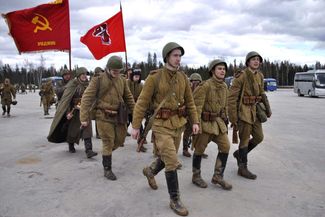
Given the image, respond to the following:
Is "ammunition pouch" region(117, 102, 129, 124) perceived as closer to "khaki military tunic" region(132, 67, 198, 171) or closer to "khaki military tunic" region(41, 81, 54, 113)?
"khaki military tunic" region(132, 67, 198, 171)

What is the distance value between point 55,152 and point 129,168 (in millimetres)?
2353

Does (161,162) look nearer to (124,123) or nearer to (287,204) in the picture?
(124,123)

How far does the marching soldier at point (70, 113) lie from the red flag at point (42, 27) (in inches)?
58.2

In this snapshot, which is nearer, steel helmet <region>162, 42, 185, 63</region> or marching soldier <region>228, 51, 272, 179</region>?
steel helmet <region>162, 42, 185, 63</region>

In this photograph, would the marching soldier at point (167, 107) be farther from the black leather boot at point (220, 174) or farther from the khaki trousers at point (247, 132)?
the khaki trousers at point (247, 132)

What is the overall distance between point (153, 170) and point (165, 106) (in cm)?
103

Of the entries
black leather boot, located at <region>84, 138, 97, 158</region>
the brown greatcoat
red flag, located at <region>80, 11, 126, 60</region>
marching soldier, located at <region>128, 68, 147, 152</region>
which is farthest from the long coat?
red flag, located at <region>80, 11, 126, 60</region>

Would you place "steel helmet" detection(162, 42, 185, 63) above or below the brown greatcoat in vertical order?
above

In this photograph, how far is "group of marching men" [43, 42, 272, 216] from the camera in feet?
14.5

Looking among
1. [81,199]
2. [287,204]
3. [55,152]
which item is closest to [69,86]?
[55,152]

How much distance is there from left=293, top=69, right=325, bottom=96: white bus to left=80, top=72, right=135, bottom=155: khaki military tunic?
2897 centimetres

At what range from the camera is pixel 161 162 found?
4844mm

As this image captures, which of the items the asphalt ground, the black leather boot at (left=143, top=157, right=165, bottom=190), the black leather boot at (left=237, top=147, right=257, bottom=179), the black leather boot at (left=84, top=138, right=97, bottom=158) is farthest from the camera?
the black leather boot at (left=84, top=138, right=97, bottom=158)

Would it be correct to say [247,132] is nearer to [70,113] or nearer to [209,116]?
[209,116]
